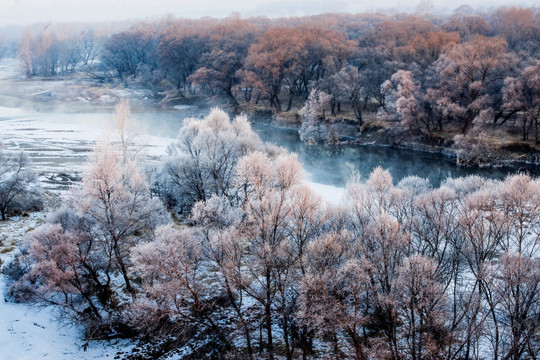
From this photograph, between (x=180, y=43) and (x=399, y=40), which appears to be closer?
(x=399, y=40)

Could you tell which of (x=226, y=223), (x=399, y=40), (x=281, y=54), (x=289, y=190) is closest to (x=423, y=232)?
(x=289, y=190)

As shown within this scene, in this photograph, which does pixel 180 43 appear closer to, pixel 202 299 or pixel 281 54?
pixel 281 54

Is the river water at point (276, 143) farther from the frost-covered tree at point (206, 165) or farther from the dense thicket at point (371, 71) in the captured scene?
the frost-covered tree at point (206, 165)

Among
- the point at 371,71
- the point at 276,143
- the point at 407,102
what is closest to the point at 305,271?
the point at 276,143

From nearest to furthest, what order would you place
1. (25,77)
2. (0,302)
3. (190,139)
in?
1. (0,302)
2. (190,139)
3. (25,77)

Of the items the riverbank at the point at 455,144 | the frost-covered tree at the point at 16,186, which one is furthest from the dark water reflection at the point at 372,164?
the frost-covered tree at the point at 16,186

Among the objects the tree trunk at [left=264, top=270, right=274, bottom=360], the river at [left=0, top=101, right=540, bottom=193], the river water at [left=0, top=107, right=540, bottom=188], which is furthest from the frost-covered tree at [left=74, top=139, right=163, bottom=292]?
the river water at [left=0, top=107, right=540, bottom=188]
